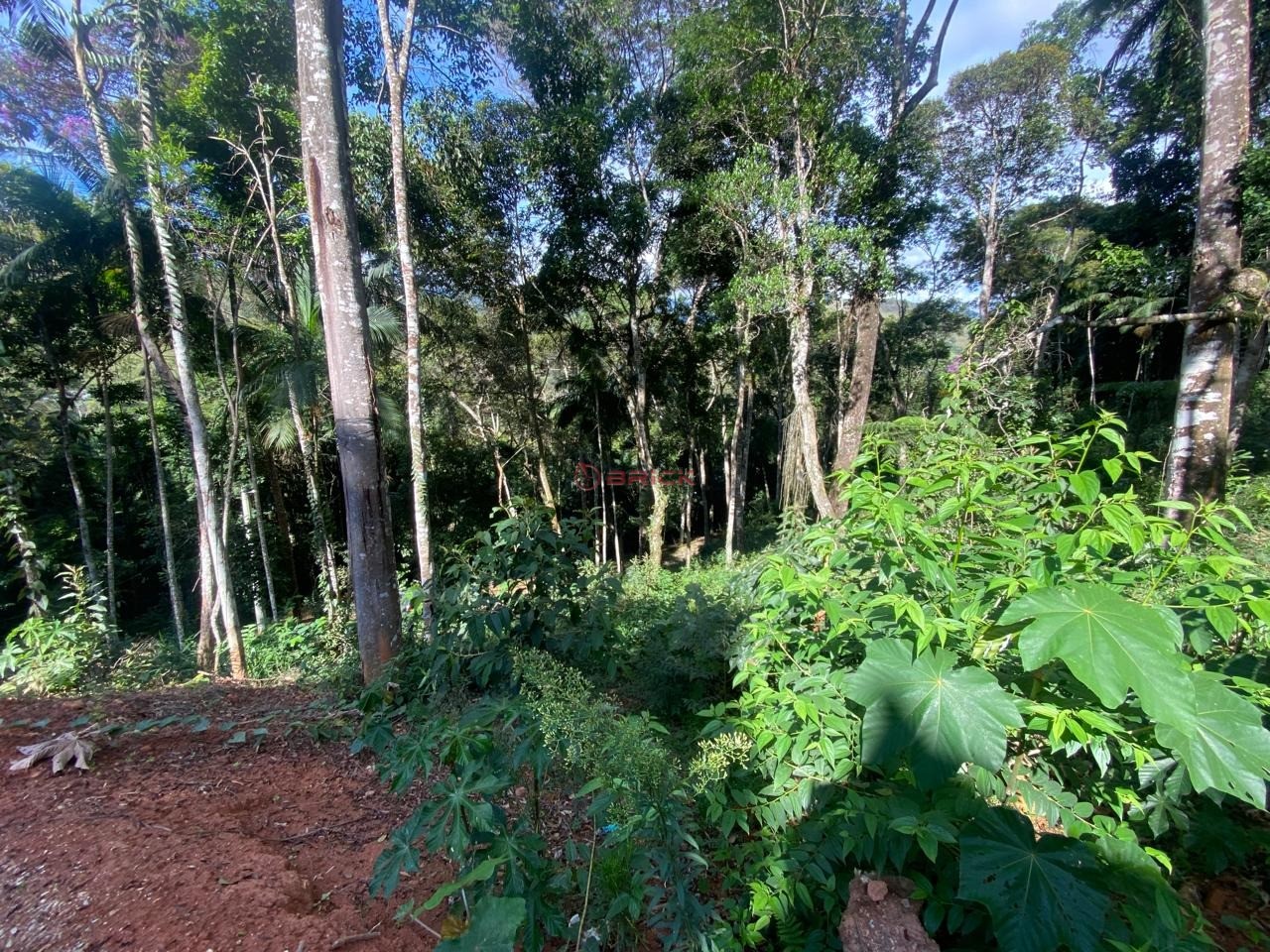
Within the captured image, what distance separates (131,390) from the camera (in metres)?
11.9

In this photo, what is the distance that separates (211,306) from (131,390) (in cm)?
647

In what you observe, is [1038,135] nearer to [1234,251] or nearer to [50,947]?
[1234,251]

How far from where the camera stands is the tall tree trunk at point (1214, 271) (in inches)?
152

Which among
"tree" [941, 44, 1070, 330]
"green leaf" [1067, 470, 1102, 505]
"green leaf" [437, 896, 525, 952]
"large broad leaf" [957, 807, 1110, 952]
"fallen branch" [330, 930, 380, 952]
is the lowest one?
"fallen branch" [330, 930, 380, 952]

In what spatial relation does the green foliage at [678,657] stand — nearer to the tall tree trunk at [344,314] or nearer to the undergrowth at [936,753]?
the undergrowth at [936,753]

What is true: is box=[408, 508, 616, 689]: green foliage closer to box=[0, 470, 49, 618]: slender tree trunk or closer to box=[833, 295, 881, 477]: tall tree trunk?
box=[0, 470, 49, 618]: slender tree trunk

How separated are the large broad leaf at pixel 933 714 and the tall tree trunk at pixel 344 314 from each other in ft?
9.70

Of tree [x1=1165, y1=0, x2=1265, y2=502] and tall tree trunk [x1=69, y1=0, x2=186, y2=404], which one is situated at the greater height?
tall tree trunk [x1=69, y1=0, x2=186, y2=404]

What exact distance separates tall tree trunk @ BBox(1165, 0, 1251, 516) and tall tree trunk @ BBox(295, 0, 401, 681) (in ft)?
18.9

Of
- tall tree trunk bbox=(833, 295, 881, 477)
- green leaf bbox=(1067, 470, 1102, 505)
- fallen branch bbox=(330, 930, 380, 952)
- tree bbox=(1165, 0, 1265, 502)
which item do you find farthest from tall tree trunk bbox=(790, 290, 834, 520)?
fallen branch bbox=(330, 930, 380, 952)

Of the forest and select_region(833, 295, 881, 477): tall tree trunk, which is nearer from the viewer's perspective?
the forest

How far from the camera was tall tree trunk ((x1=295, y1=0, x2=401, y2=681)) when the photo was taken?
10.5 feet

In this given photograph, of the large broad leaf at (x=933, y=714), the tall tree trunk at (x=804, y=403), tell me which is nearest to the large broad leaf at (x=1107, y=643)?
the large broad leaf at (x=933, y=714)

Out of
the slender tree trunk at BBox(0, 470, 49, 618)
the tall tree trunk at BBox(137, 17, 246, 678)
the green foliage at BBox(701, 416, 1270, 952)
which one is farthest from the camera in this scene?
the tall tree trunk at BBox(137, 17, 246, 678)
